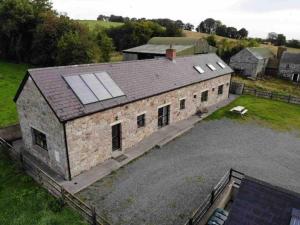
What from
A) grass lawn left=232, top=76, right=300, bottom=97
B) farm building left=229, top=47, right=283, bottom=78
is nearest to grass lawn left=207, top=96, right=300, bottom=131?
grass lawn left=232, top=76, right=300, bottom=97

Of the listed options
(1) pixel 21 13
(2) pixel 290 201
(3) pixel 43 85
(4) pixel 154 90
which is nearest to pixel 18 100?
(3) pixel 43 85

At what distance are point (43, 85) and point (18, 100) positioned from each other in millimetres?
3263

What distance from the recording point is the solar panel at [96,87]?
1427 centimetres

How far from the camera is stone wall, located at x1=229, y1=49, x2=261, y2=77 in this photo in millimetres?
45062

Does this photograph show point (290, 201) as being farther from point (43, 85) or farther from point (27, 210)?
point (43, 85)

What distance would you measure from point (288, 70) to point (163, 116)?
3832 cm

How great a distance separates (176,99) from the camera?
790 inches

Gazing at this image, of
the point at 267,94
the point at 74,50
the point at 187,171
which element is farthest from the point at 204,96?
the point at 74,50

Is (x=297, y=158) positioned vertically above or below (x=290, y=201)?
below

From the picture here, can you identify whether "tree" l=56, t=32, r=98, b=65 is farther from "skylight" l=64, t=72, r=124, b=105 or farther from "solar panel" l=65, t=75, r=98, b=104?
"solar panel" l=65, t=75, r=98, b=104

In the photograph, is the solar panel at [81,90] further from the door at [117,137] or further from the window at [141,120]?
the window at [141,120]

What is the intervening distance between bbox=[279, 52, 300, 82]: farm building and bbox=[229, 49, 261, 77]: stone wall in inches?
198

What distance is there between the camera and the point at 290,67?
46.3 m

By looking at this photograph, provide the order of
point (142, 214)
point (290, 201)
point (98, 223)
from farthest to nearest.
→ 1. point (142, 214)
2. point (98, 223)
3. point (290, 201)
